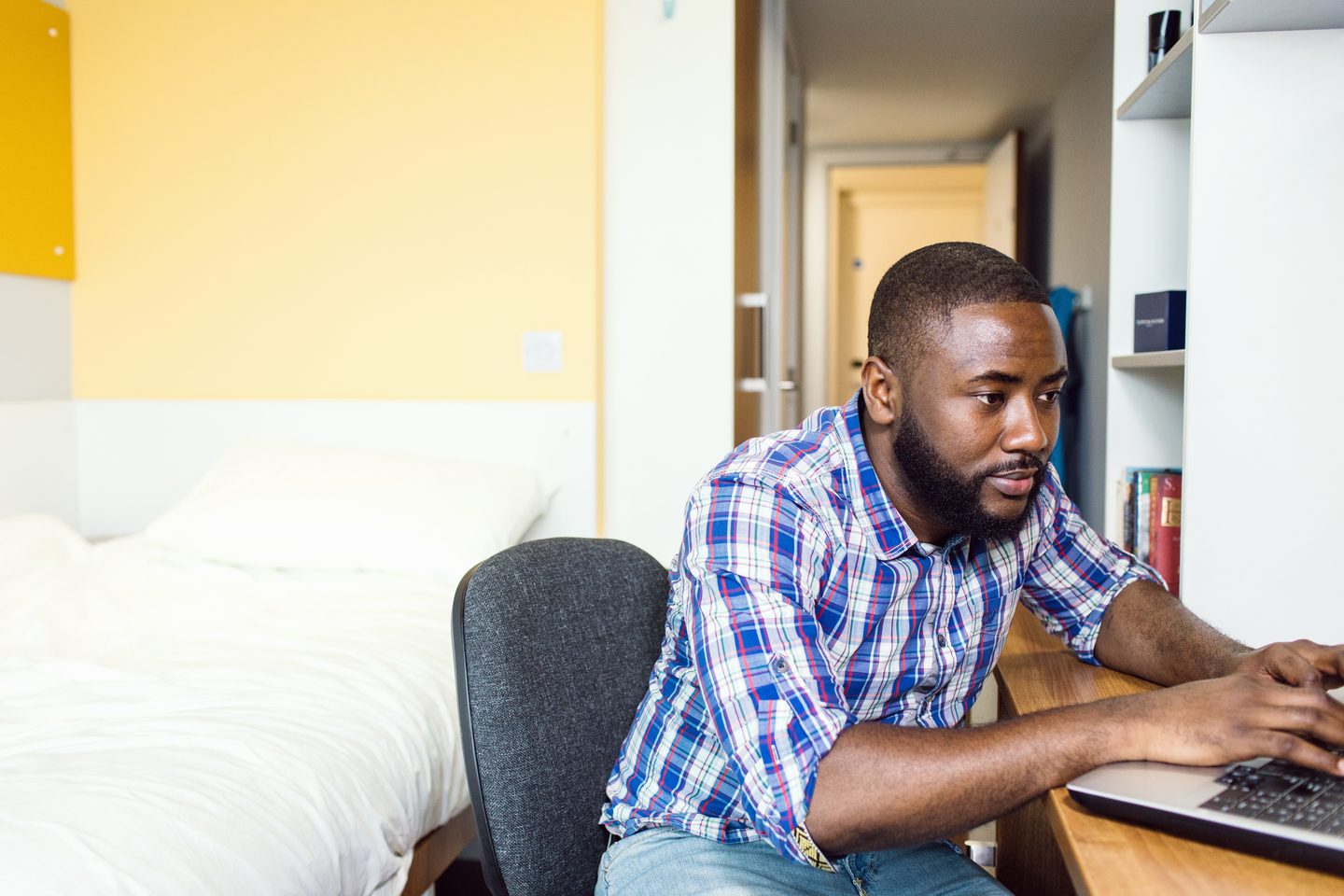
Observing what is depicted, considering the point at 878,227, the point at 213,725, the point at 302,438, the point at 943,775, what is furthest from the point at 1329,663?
the point at 878,227

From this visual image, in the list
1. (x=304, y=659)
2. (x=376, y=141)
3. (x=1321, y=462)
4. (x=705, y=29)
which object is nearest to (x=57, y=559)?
(x=304, y=659)

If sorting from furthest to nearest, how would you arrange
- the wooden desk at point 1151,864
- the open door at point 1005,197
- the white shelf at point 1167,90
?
the open door at point 1005,197 → the white shelf at point 1167,90 → the wooden desk at point 1151,864

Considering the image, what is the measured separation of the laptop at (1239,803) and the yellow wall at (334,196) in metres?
1.94

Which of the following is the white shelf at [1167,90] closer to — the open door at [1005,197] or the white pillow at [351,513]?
the white pillow at [351,513]

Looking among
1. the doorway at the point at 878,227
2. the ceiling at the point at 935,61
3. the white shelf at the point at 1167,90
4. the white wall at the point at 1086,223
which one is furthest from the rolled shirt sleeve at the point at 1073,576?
the doorway at the point at 878,227

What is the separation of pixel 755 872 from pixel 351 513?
152 cm

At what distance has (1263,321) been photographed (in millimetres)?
1447

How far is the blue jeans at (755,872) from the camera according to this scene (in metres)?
0.99

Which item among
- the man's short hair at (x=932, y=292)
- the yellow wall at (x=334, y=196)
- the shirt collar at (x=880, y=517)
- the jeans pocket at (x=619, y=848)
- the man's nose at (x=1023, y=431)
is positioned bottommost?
the jeans pocket at (x=619, y=848)

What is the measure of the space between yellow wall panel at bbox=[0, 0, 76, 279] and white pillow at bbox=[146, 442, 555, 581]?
75 centimetres

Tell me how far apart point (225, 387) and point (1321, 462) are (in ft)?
7.86

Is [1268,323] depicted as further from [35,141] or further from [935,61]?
[935,61]

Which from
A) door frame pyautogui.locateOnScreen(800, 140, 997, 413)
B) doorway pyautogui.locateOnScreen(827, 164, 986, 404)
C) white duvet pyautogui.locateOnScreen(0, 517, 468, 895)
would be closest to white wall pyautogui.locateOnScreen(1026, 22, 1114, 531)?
door frame pyautogui.locateOnScreen(800, 140, 997, 413)

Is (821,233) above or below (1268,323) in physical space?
above
